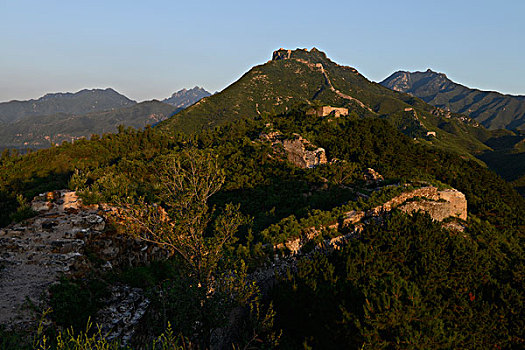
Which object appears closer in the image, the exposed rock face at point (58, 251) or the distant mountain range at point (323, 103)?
the exposed rock face at point (58, 251)

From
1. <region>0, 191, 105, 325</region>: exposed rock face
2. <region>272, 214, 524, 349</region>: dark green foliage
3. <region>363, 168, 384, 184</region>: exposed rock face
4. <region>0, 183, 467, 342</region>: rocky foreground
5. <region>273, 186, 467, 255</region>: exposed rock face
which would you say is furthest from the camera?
<region>363, 168, 384, 184</region>: exposed rock face

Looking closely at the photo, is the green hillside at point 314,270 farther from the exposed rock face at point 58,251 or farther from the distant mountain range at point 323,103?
the distant mountain range at point 323,103

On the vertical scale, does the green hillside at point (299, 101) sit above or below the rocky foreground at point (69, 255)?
above

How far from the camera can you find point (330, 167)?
33062 mm

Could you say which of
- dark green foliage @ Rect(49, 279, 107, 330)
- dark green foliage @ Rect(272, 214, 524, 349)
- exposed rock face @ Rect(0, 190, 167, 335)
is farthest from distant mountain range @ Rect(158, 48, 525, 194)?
dark green foliage @ Rect(49, 279, 107, 330)

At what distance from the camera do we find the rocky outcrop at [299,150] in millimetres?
36562

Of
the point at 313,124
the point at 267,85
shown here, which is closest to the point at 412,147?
the point at 313,124

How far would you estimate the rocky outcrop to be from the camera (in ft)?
120

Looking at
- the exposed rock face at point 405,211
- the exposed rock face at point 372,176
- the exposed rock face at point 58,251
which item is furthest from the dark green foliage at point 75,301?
the exposed rock face at point 372,176

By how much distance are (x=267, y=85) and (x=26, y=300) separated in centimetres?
16083

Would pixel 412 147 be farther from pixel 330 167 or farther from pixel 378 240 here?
pixel 378 240

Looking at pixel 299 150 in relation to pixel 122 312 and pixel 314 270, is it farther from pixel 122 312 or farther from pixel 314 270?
pixel 122 312

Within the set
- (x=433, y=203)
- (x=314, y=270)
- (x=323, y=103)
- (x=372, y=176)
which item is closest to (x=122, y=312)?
(x=314, y=270)

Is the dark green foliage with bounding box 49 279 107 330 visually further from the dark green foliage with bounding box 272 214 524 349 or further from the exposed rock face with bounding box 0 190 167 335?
the dark green foliage with bounding box 272 214 524 349
